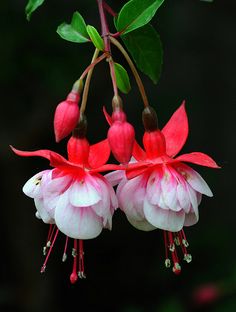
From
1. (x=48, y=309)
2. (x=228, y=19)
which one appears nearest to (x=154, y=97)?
(x=228, y=19)

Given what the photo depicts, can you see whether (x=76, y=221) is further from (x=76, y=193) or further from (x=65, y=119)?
(x=65, y=119)

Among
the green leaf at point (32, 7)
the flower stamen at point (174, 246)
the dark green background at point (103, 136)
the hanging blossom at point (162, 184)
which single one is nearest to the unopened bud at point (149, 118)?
the hanging blossom at point (162, 184)

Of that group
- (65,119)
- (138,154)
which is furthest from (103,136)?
(65,119)

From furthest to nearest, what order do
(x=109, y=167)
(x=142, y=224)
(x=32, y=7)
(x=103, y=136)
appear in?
(x=103, y=136) < (x=32, y=7) < (x=142, y=224) < (x=109, y=167)

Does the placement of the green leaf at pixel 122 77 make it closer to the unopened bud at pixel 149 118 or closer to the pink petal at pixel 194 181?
the unopened bud at pixel 149 118

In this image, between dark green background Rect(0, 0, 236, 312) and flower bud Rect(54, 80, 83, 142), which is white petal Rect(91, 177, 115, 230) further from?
dark green background Rect(0, 0, 236, 312)

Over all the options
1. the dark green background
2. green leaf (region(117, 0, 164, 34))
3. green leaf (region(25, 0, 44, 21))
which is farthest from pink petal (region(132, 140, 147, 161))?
the dark green background
